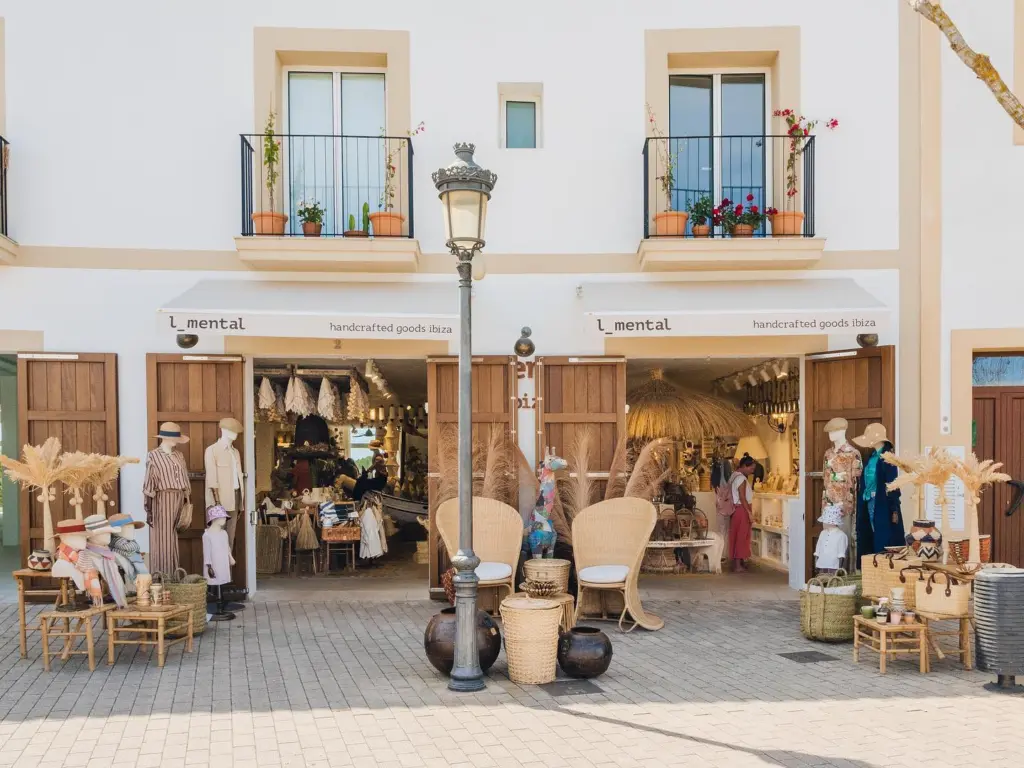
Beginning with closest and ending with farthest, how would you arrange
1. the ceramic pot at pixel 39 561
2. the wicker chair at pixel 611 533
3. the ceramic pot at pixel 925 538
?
the ceramic pot at pixel 39 561, the ceramic pot at pixel 925 538, the wicker chair at pixel 611 533

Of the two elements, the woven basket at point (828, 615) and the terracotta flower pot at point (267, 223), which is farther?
the terracotta flower pot at point (267, 223)

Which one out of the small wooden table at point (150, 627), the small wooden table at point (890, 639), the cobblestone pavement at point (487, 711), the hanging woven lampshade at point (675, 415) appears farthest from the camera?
the hanging woven lampshade at point (675, 415)

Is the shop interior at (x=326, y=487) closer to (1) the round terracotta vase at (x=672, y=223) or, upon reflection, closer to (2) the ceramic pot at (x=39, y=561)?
(2) the ceramic pot at (x=39, y=561)

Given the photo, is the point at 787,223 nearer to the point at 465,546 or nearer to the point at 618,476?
the point at 618,476

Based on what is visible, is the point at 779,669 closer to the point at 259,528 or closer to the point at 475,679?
the point at 475,679

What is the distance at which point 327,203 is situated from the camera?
377 inches

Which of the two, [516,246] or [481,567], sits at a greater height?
[516,246]

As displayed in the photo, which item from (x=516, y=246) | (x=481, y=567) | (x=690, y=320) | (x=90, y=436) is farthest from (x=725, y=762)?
(x=90, y=436)

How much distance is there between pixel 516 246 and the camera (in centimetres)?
941

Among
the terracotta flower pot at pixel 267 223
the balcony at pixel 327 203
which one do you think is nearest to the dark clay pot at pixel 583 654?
the balcony at pixel 327 203

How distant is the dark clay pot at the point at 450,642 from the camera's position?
6355 mm

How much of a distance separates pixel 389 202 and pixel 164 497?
12.2 feet

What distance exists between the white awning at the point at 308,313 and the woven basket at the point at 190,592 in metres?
2.23

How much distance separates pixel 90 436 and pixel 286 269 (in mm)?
2628
